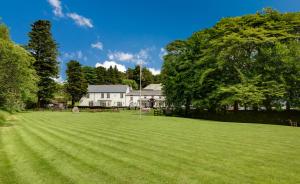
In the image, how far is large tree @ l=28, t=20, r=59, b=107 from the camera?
190 feet

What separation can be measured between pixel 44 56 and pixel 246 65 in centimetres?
4453

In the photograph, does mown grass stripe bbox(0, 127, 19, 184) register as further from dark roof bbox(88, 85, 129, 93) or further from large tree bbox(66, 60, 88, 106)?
dark roof bbox(88, 85, 129, 93)

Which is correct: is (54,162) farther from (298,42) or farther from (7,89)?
(298,42)

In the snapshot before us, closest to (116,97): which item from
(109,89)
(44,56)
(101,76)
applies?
(109,89)

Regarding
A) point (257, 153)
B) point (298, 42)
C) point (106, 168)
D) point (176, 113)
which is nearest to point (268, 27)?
point (298, 42)

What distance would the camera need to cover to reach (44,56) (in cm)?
5897

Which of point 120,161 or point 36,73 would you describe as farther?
point 36,73

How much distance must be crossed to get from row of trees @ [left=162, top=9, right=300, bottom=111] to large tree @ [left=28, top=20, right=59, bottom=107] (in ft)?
102

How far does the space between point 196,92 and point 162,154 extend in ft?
94.3

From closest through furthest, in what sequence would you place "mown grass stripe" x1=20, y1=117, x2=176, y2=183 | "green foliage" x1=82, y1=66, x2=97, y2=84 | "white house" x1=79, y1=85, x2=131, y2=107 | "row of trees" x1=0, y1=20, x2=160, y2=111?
"mown grass stripe" x1=20, y1=117, x2=176, y2=183 → "row of trees" x1=0, y1=20, x2=160, y2=111 → "white house" x1=79, y1=85, x2=131, y2=107 → "green foliage" x1=82, y1=66, x2=97, y2=84

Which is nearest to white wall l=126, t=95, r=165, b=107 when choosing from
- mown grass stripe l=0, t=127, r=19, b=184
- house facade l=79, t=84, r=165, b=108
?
house facade l=79, t=84, r=165, b=108

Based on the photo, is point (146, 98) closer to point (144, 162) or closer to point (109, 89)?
point (109, 89)

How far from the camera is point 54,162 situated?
909 cm

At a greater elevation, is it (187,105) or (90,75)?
(90,75)
